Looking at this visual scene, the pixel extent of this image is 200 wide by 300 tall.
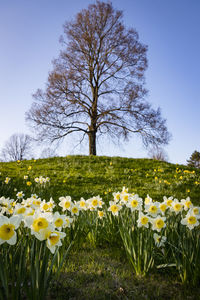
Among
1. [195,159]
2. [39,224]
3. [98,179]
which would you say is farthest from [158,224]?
[195,159]

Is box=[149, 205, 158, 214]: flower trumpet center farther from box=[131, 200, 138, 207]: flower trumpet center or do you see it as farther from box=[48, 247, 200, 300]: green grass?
box=[48, 247, 200, 300]: green grass

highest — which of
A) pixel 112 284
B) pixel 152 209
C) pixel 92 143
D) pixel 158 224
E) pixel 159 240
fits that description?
pixel 92 143

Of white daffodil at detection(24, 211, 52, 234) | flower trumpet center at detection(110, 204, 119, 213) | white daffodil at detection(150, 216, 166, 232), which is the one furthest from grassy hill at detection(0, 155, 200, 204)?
A: white daffodil at detection(24, 211, 52, 234)

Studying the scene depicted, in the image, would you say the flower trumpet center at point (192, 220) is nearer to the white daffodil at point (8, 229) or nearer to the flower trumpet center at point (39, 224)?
the flower trumpet center at point (39, 224)

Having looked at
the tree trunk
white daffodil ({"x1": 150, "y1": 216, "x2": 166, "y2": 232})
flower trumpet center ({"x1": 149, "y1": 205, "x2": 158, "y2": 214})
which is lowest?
white daffodil ({"x1": 150, "y1": 216, "x2": 166, "y2": 232})

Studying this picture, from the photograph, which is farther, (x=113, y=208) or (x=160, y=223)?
(x=113, y=208)

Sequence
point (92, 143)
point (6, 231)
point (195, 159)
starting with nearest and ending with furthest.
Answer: point (6, 231) < point (92, 143) < point (195, 159)

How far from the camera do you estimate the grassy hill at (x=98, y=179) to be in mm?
6102

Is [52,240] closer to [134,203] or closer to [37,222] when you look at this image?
[37,222]

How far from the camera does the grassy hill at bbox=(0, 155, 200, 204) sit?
6.10 meters

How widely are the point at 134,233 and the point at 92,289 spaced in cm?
61

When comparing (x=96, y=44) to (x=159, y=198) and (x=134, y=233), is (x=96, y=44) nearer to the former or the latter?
(x=159, y=198)

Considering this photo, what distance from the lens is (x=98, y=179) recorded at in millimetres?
7496

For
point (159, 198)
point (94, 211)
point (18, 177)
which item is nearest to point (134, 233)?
point (94, 211)
